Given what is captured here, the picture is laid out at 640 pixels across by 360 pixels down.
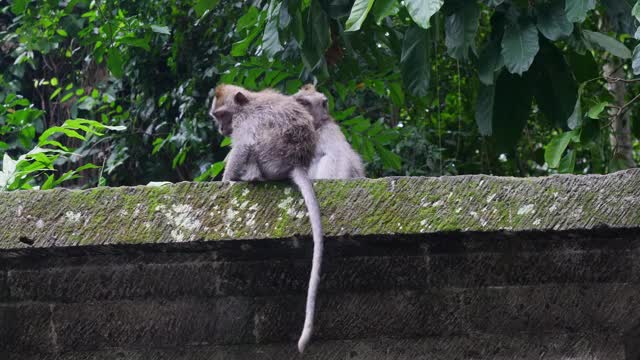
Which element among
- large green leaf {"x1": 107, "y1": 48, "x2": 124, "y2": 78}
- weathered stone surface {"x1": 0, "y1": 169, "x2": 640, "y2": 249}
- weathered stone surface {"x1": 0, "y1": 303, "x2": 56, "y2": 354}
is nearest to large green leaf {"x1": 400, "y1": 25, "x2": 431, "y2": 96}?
weathered stone surface {"x1": 0, "y1": 169, "x2": 640, "y2": 249}

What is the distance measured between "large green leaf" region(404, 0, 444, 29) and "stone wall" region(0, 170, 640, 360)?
507 millimetres

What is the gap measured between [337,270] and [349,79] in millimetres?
2871

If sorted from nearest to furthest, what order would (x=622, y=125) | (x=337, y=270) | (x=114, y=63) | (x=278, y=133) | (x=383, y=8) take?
1. (x=337, y=270)
2. (x=383, y=8)
3. (x=278, y=133)
4. (x=114, y=63)
5. (x=622, y=125)

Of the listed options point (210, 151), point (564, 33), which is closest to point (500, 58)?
point (564, 33)

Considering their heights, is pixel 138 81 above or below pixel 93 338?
below

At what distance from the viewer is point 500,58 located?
3.69 meters

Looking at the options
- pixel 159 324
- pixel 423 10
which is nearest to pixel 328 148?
pixel 423 10

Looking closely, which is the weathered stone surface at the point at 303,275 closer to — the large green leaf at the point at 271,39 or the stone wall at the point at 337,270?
the stone wall at the point at 337,270

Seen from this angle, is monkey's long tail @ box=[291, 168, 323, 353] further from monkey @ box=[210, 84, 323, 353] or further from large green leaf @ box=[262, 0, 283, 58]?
large green leaf @ box=[262, 0, 283, 58]

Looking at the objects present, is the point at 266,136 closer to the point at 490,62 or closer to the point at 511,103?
the point at 490,62

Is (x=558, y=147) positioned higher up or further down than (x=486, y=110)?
further down

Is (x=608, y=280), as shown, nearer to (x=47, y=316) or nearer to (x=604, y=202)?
(x=604, y=202)

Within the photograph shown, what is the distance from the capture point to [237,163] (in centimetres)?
394

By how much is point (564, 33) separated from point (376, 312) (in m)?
1.37
